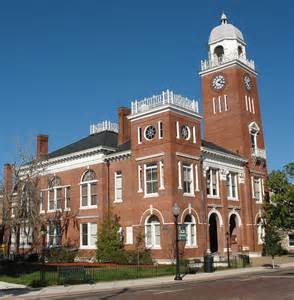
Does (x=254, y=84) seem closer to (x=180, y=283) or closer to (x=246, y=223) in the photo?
(x=246, y=223)

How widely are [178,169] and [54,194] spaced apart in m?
16.5

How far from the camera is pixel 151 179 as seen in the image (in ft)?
130

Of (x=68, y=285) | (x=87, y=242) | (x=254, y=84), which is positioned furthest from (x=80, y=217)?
(x=254, y=84)

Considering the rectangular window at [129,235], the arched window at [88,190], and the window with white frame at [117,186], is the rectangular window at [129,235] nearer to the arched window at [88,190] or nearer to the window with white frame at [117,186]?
the window with white frame at [117,186]

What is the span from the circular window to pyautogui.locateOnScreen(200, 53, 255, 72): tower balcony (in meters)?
16.6

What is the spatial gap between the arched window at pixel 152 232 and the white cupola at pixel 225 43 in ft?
75.5

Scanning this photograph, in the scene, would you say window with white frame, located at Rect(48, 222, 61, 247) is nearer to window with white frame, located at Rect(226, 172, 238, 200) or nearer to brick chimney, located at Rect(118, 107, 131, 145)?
brick chimney, located at Rect(118, 107, 131, 145)

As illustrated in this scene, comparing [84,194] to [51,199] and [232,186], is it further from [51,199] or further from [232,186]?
[232,186]

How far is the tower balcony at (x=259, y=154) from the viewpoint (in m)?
50.1

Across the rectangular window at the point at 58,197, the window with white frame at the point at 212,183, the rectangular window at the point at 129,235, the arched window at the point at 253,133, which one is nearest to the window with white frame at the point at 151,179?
the rectangular window at the point at 129,235

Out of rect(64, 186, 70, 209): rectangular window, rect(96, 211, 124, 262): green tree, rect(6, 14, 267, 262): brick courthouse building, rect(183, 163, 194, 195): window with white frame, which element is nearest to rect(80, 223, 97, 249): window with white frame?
rect(6, 14, 267, 262): brick courthouse building

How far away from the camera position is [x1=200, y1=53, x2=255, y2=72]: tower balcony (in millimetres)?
51719

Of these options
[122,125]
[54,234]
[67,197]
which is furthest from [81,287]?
[54,234]

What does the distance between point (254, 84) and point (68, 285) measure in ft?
124
